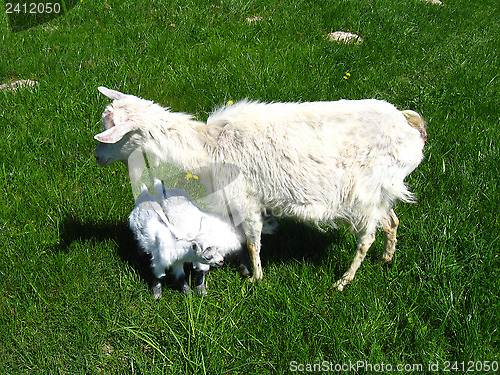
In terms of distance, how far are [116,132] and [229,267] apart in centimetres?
144

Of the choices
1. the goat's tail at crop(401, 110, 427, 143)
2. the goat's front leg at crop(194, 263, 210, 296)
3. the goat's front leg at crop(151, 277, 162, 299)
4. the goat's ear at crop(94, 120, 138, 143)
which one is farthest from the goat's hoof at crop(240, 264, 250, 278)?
the goat's tail at crop(401, 110, 427, 143)

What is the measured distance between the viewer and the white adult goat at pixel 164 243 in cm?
279

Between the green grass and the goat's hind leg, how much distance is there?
3.5 inches

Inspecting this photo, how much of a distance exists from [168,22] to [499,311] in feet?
18.9

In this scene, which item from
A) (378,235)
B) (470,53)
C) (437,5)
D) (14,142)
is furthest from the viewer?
(437,5)

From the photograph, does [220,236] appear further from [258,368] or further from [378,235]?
[378,235]

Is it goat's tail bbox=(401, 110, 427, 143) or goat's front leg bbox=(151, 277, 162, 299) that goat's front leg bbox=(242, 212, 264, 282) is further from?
goat's tail bbox=(401, 110, 427, 143)

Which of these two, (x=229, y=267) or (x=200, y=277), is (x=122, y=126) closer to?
(x=200, y=277)

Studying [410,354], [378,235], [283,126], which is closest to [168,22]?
[283,126]

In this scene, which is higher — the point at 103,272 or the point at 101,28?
the point at 101,28

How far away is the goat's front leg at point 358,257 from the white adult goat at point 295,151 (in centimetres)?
2

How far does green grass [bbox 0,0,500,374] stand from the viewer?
8.52 ft

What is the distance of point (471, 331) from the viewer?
8.21 ft

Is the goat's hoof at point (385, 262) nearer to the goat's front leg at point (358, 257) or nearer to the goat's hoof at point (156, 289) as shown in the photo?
the goat's front leg at point (358, 257)
